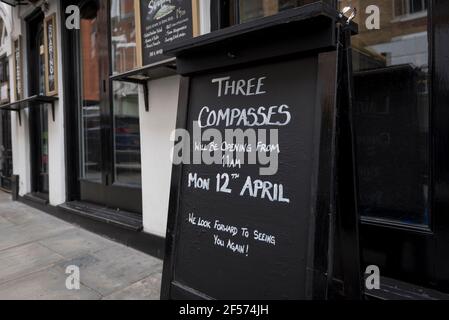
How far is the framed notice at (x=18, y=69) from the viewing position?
23.0ft

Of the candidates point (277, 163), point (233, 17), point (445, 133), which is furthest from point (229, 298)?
point (233, 17)

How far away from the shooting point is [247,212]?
6.52 ft

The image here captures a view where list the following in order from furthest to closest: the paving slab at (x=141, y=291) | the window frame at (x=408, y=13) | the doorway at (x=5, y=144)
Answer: the doorway at (x=5, y=144)
the paving slab at (x=141, y=291)
the window frame at (x=408, y=13)

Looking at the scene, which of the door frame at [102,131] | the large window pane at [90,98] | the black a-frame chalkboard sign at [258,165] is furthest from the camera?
the large window pane at [90,98]

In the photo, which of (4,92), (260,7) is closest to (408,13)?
(260,7)

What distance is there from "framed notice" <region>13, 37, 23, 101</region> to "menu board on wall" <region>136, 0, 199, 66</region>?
4294 mm

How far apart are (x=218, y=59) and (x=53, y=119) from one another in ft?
15.6

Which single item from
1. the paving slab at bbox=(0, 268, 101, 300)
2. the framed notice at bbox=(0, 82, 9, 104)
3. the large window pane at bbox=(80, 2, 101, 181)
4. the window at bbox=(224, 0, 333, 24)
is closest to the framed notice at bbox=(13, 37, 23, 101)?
the framed notice at bbox=(0, 82, 9, 104)

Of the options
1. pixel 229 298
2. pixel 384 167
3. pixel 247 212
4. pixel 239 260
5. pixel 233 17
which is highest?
pixel 233 17

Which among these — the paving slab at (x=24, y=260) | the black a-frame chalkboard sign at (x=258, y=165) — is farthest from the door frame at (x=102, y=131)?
the black a-frame chalkboard sign at (x=258, y=165)

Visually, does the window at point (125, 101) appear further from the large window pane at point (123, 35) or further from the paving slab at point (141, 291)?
the paving slab at point (141, 291)
